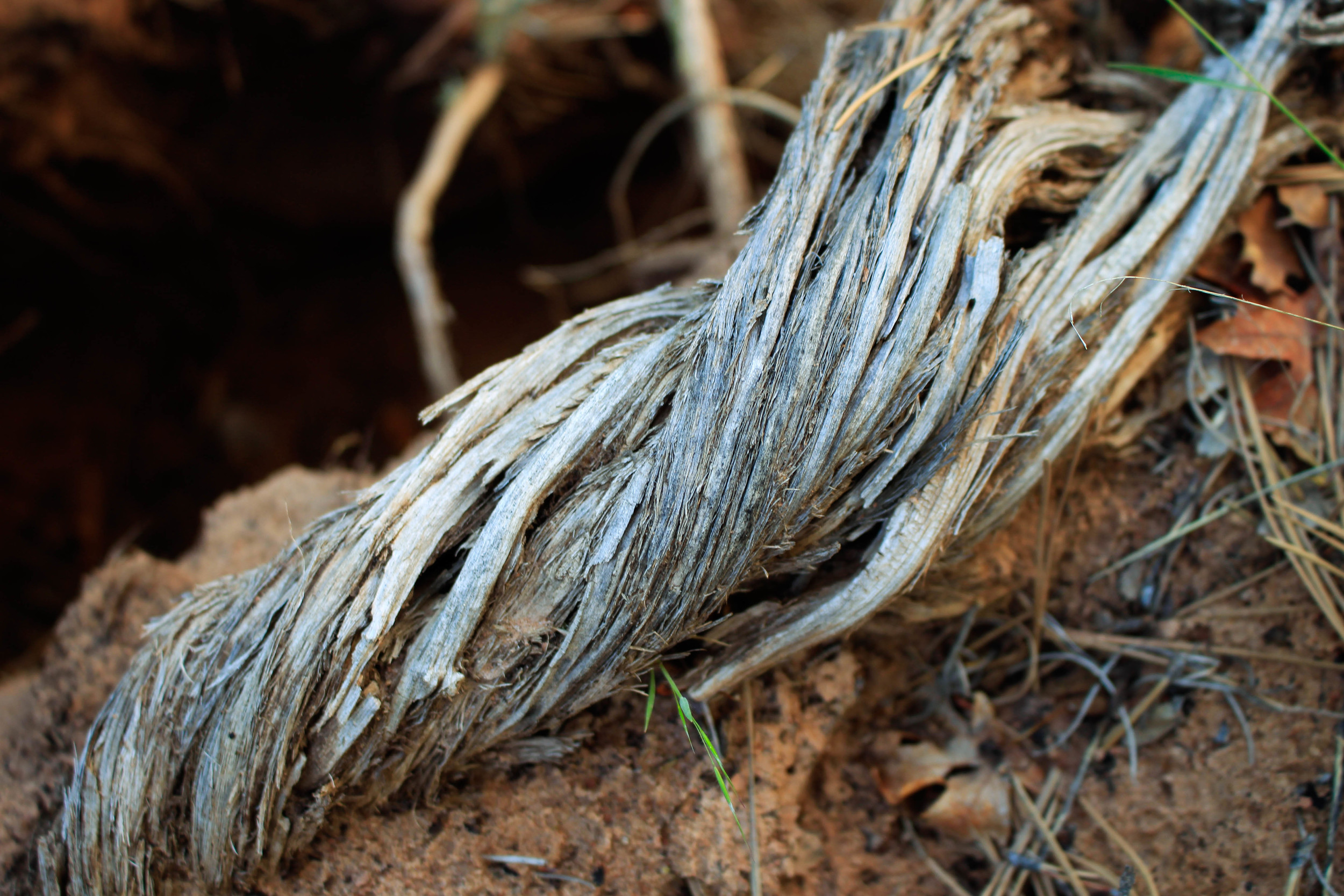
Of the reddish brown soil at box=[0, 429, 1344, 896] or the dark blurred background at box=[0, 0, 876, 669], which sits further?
the dark blurred background at box=[0, 0, 876, 669]

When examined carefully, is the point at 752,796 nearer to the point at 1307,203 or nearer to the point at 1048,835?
the point at 1048,835

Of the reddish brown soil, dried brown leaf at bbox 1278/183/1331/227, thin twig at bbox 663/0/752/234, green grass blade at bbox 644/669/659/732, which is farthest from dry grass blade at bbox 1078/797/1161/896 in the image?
thin twig at bbox 663/0/752/234

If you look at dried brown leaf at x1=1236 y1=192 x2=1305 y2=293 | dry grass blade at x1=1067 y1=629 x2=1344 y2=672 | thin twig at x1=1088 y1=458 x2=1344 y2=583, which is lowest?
dry grass blade at x1=1067 y1=629 x2=1344 y2=672

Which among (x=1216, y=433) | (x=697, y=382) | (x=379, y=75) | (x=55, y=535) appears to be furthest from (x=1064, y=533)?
(x=55, y=535)

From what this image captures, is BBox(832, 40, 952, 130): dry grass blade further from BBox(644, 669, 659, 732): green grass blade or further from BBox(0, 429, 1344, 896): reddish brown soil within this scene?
BBox(644, 669, 659, 732): green grass blade

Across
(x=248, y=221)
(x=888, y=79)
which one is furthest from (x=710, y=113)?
(x=248, y=221)

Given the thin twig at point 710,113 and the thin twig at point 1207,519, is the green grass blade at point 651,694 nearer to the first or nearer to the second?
the thin twig at point 1207,519
